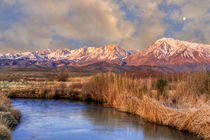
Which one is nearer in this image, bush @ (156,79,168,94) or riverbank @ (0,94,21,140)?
riverbank @ (0,94,21,140)

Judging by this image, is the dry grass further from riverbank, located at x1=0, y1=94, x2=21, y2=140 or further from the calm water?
riverbank, located at x1=0, y1=94, x2=21, y2=140

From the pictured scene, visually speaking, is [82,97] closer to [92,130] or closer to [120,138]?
[92,130]

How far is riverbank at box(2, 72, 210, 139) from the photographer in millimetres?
12938

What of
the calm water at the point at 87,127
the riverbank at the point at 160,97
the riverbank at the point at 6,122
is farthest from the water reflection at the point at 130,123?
the riverbank at the point at 6,122

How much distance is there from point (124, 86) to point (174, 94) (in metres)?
4.18

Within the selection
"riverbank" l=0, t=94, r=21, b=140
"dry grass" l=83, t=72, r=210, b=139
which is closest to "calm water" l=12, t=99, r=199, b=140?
"riverbank" l=0, t=94, r=21, b=140

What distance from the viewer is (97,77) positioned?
2548cm

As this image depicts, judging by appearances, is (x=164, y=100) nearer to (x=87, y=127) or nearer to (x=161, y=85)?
(x=161, y=85)

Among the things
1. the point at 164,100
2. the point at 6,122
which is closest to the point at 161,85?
the point at 164,100

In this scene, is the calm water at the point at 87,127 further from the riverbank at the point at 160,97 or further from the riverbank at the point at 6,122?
the riverbank at the point at 160,97

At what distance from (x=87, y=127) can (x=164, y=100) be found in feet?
21.6

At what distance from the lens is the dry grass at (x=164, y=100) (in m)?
12.7

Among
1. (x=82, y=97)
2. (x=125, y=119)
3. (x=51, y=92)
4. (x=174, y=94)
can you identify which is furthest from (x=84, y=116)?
(x=51, y=92)

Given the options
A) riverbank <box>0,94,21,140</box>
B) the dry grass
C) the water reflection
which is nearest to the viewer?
riverbank <box>0,94,21,140</box>
